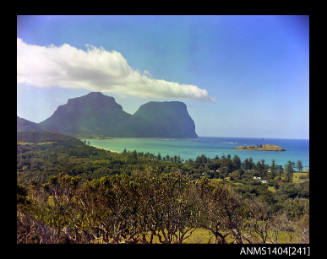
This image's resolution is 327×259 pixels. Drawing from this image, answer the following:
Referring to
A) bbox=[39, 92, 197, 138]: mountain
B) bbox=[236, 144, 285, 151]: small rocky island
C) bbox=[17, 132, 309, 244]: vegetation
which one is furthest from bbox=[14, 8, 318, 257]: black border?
bbox=[236, 144, 285, 151]: small rocky island

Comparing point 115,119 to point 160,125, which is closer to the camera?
point 115,119

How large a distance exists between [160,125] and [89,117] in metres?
6.36

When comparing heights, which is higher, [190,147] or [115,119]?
[115,119]

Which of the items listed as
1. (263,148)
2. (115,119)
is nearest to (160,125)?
(115,119)

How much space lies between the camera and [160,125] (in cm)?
1622

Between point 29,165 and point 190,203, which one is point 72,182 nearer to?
point 190,203
